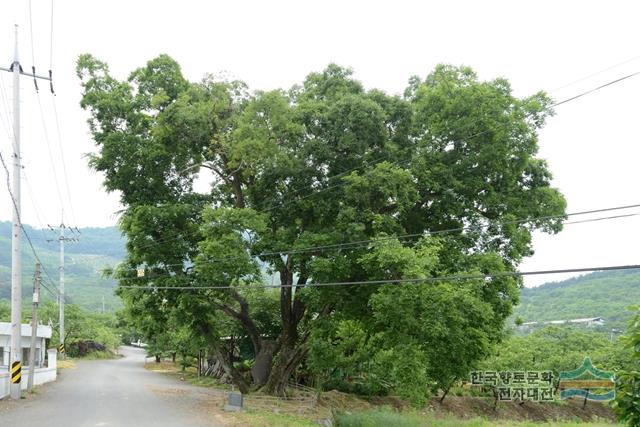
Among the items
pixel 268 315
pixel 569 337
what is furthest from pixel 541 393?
pixel 268 315

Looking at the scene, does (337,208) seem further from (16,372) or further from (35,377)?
(35,377)

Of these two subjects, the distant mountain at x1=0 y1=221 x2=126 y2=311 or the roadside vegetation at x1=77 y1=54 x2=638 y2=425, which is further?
the distant mountain at x1=0 y1=221 x2=126 y2=311

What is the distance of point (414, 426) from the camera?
2027 cm

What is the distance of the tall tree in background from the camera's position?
58.9 ft

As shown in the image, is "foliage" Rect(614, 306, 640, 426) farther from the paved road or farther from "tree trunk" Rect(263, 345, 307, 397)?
"tree trunk" Rect(263, 345, 307, 397)

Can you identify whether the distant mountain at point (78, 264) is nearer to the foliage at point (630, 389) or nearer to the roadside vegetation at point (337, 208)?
the roadside vegetation at point (337, 208)

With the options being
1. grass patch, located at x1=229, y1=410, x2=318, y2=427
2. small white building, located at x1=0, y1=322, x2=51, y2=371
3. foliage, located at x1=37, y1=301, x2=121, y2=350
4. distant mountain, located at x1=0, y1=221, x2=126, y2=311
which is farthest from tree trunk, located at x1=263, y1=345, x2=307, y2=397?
distant mountain, located at x1=0, y1=221, x2=126, y2=311

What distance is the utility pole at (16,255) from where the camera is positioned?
71.3ft

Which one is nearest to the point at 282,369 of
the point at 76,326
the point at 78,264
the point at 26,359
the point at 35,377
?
the point at 35,377

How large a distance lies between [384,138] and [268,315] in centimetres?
1496

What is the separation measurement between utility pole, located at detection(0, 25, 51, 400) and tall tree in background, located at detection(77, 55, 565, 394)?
2.66 meters

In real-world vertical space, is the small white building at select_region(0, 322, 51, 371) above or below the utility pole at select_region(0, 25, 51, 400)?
below

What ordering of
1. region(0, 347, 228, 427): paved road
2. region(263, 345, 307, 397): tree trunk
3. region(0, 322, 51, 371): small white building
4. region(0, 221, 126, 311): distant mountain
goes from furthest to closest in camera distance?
region(0, 221, 126, 311): distant mountain < region(0, 322, 51, 371): small white building < region(263, 345, 307, 397): tree trunk < region(0, 347, 228, 427): paved road

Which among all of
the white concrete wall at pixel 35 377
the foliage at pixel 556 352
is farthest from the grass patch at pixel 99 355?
the foliage at pixel 556 352
